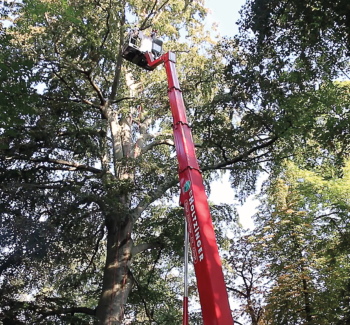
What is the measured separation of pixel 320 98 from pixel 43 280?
6.42 metres

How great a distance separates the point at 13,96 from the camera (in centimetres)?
562

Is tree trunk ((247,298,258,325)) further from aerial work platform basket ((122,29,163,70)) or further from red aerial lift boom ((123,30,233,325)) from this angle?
aerial work platform basket ((122,29,163,70))

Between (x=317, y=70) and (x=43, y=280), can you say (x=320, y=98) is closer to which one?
(x=317, y=70)

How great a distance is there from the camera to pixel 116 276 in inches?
287

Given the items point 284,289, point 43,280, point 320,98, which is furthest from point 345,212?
point 43,280

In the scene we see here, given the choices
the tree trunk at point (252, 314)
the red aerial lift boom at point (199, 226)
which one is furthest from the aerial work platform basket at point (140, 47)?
the tree trunk at point (252, 314)

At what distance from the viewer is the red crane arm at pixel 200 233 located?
345 cm

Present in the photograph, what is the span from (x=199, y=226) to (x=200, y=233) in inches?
3.3

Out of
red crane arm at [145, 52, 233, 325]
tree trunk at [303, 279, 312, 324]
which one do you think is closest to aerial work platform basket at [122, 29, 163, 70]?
red crane arm at [145, 52, 233, 325]

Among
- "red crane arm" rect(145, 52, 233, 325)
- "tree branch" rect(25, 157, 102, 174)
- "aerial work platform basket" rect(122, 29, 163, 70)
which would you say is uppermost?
"aerial work platform basket" rect(122, 29, 163, 70)

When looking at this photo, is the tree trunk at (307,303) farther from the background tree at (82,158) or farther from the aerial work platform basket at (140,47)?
the aerial work platform basket at (140,47)

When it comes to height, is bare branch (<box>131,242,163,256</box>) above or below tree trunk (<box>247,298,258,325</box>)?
above

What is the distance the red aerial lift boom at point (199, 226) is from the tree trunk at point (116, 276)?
355 cm

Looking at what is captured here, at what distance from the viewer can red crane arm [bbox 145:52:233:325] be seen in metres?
3.45
